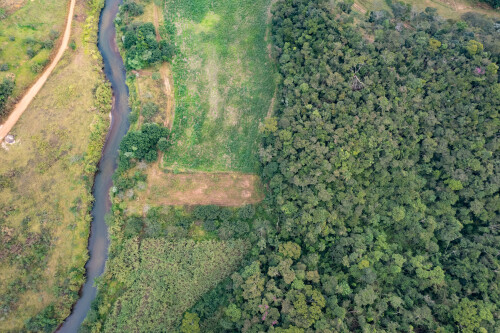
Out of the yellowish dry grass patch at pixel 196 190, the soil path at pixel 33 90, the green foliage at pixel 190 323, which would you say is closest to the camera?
the green foliage at pixel 190 323

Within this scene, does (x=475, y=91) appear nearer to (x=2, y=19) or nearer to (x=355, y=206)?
(x=355, y=206)

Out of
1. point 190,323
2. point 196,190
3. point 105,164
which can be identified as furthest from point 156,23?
point 190,323

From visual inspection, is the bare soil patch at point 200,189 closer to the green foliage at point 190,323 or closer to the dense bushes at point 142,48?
the green foliage at point 190,323

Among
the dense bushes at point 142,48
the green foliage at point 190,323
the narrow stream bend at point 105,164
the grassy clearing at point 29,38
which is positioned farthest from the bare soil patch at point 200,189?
the grassy clearing at point 29,38

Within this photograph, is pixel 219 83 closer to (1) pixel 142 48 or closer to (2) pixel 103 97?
A: (1) pixel 142 48

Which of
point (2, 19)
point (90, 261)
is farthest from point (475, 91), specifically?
point (2, 19)
